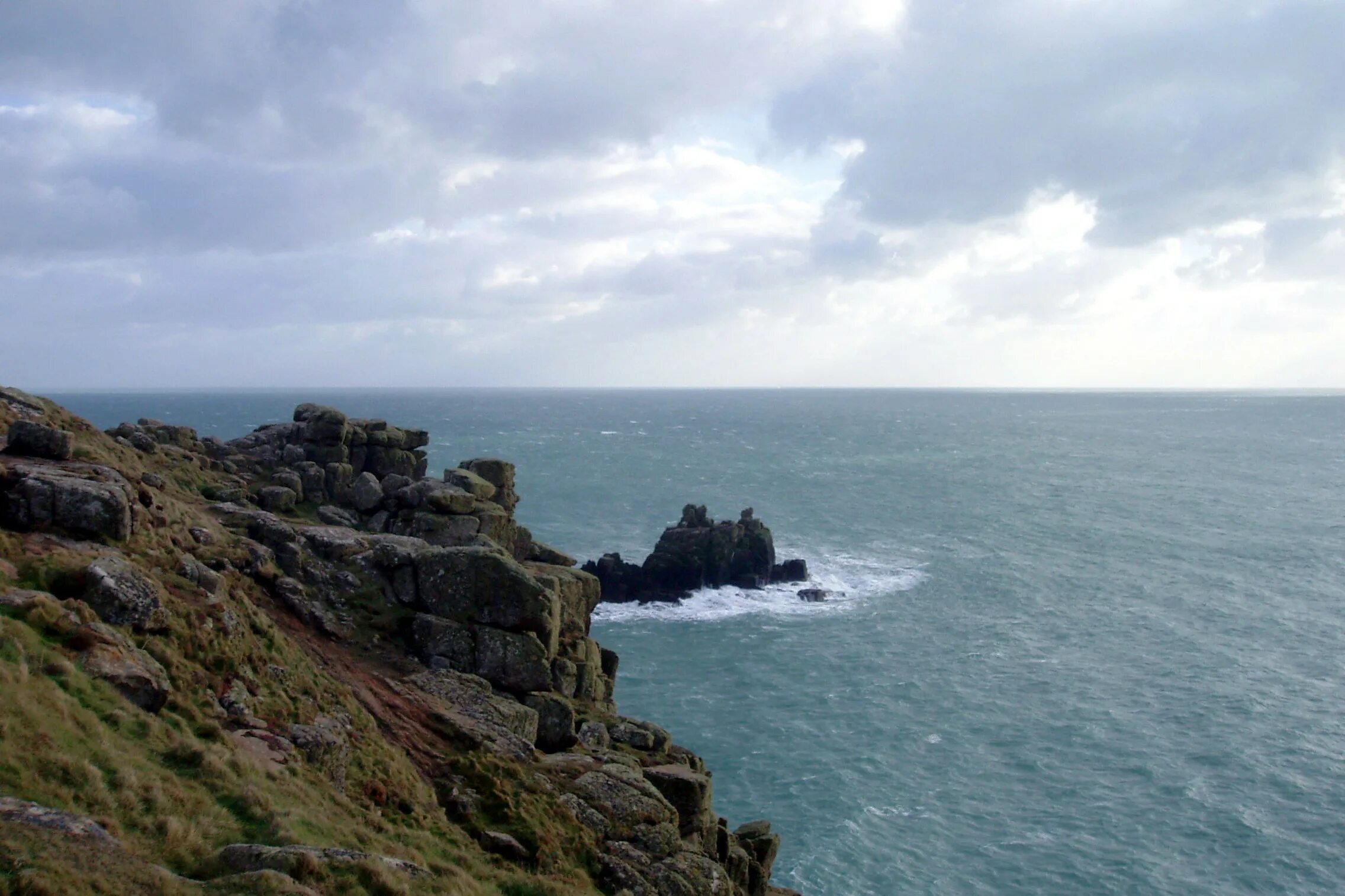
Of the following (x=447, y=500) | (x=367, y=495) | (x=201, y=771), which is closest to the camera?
(x=201, y=771)

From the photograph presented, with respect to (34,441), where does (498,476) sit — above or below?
below

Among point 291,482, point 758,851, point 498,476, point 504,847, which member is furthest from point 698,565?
point 504,847

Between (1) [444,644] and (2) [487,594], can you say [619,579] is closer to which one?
(2) [487,594]

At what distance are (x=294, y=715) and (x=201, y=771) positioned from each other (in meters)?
4.75

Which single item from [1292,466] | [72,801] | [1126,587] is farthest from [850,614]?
[1292,466]

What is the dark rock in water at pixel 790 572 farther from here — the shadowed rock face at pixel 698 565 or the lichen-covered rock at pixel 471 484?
the lichen-covered rock at pixel 471 484

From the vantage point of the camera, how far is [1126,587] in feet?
261

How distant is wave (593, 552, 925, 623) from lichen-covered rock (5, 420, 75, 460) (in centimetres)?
5019

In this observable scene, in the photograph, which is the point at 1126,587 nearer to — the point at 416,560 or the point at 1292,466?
the point at 416,560

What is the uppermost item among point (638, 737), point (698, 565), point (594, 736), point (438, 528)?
point (438, 528)

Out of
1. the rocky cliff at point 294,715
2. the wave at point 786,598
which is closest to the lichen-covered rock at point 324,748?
the rocky cliff at point 294,715

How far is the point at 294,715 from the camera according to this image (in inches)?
858

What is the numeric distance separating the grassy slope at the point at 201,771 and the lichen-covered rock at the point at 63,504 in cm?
66

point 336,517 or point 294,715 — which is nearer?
point 294,715
